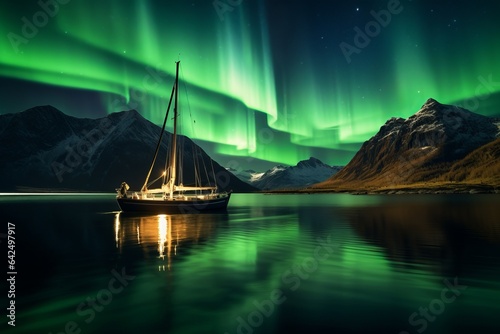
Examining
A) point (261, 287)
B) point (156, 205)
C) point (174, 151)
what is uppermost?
point (174, 151)

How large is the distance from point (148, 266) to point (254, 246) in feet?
42.2

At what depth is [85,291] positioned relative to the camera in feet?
59.1

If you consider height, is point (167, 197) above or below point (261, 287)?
above

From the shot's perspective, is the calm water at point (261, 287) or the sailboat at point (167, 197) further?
the sailboat at point (167, 197)

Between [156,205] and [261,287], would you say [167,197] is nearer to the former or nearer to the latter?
[156,205]

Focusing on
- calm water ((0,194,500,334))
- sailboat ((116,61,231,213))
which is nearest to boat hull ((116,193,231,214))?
sailboat ((116,61,231,213))

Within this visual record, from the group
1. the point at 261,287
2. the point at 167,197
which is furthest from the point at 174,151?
the point at 261,287

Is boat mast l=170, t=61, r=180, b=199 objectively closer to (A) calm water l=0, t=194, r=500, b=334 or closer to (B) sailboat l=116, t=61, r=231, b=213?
(B) sailboat l=116, t=61, r=231, b=213

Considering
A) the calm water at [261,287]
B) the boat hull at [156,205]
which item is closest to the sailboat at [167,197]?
the boat hull at [156,205]

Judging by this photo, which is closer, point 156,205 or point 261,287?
point 261,287

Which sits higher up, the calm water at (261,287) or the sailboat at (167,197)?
the sailboat at (167,197)

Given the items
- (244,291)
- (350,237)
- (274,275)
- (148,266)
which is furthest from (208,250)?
(350,237)

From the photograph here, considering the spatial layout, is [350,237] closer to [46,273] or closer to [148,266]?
[148,266]

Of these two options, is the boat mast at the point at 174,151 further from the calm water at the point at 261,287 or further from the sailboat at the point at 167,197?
the calm water at the point at 261,287
